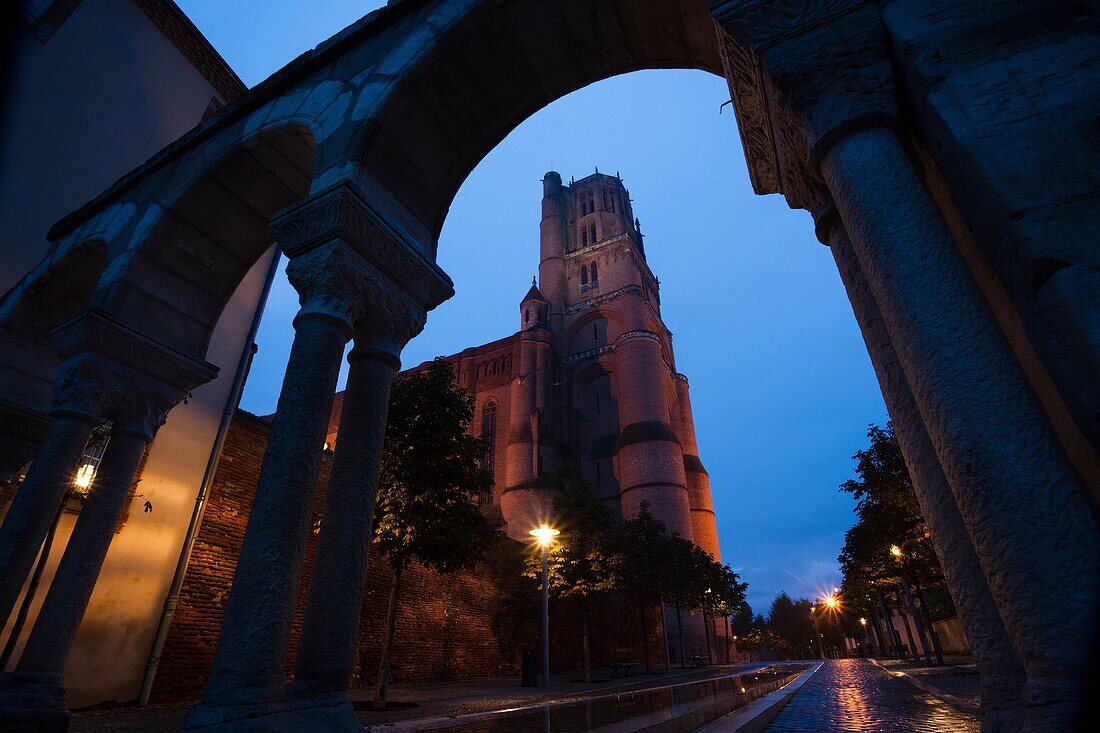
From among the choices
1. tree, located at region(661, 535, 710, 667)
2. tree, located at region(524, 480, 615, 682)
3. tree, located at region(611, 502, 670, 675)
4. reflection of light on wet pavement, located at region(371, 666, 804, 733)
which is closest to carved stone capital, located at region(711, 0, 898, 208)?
reflection of light on wet pavement, located at region(371, 666, 804, 733)

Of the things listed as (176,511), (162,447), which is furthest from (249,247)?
(176,511)

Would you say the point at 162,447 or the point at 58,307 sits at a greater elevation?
the point at 58,307

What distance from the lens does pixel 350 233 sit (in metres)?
3.79

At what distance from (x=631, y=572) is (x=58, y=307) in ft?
54.8

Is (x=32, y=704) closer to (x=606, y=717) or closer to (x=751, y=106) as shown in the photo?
(x=606, y=717)

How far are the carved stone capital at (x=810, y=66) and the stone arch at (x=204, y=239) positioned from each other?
4013 mm

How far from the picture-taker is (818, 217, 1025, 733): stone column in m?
1.86

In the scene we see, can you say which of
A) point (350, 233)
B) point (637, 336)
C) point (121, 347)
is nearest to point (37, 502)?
point (121, 347)

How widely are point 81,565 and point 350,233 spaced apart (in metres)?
3.91

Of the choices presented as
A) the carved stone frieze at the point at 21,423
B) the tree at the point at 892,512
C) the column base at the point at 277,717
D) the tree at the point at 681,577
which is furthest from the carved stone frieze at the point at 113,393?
the tree at the point at 681,577

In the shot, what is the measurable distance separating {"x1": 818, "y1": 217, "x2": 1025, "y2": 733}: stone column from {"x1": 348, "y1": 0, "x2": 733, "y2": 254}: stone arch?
2384mm

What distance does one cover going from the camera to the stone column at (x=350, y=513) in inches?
115

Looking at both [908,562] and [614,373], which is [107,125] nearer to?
[908,562]

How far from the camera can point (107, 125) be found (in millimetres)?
8984
